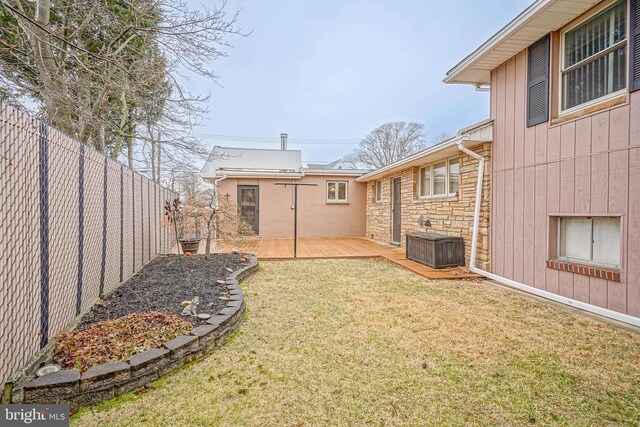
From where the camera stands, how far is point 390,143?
21.6 metres

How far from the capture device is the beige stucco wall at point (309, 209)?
11.6m

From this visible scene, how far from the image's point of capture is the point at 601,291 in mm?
3602

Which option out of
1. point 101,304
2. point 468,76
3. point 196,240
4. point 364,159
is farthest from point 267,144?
point 101,304

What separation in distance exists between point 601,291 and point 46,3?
375 inches

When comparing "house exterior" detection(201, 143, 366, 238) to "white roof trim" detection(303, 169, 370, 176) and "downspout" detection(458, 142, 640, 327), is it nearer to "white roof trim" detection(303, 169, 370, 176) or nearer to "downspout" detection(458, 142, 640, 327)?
"white roof trim" detection(303, 169, 370, 176)

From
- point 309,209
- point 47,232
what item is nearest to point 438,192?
point 309,209

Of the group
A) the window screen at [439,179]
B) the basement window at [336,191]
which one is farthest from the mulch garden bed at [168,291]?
the basement window at [336,191]

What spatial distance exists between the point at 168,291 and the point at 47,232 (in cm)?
188

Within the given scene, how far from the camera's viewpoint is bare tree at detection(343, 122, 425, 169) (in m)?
21.2

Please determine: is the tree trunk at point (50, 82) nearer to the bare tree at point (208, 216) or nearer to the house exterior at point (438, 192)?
the bare tree at point (208, 216)

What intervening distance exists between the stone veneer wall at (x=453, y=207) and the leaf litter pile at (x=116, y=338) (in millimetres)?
5254

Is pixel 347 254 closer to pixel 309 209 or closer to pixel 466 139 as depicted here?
pixel 466 139

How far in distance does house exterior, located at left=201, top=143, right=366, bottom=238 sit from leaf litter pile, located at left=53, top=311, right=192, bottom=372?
8.56 metres

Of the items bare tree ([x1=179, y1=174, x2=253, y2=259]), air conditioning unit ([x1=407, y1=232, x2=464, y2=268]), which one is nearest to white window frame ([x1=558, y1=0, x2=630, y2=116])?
air conditioning unit ([x1=407, y1=232, x2=464, y2=268])
